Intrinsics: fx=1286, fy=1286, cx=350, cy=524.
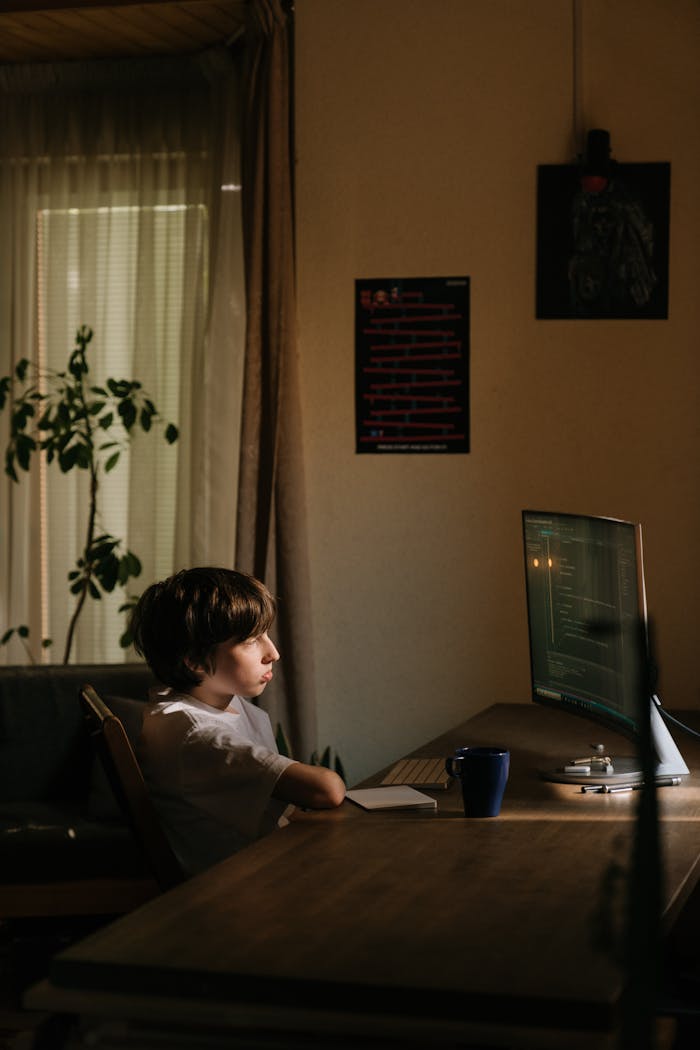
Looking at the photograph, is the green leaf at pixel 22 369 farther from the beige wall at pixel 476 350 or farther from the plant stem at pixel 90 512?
the beige wall at pixel 476 350

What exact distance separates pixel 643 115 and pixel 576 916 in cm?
265

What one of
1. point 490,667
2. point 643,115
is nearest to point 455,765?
point 490,667

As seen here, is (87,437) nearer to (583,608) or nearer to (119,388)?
(119,388)

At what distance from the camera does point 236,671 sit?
213 centimetres

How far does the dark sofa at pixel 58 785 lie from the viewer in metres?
3.02

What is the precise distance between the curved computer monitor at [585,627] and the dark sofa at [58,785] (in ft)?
3.79

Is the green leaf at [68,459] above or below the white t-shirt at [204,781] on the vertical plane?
above

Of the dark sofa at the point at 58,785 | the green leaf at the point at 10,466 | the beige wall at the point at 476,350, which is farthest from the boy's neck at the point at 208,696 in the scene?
the green leaf at the point at 10,466

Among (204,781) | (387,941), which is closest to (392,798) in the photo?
(204,781)

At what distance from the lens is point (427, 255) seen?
3625 millimetres

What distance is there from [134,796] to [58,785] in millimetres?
1453

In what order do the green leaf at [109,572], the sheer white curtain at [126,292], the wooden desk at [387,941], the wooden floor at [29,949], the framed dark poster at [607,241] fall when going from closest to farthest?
the wooden desk at [387,941]
the wooden floor at [29,949]
the framed dark poster at [607,241]
the green leaf at [109,572]
the sheer white curtain at [126,292]

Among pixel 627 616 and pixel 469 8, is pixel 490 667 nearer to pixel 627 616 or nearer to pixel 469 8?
pixel 627 616

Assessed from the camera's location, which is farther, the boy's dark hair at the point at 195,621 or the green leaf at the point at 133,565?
the green leaf at the point at 133,565
